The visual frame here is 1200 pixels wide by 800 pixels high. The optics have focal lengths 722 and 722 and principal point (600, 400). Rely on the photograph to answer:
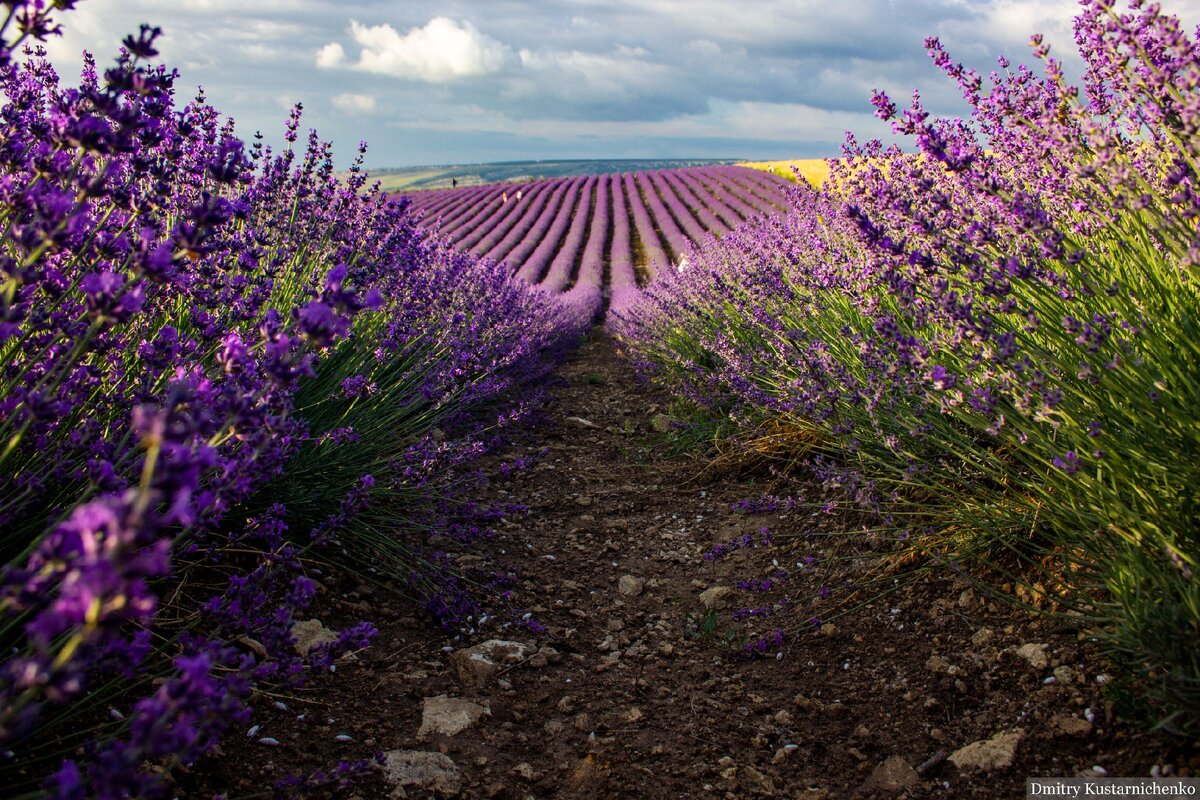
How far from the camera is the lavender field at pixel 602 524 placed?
1.28 metres

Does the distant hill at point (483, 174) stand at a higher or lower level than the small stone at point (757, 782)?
higher

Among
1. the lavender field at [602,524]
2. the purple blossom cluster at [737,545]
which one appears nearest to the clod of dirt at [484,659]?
the lavender field at [602,524]

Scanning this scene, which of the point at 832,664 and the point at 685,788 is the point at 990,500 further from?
the point at 685,788

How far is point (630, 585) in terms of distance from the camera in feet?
8.81

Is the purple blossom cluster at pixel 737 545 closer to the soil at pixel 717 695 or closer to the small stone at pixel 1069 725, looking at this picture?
the soil at pixel 717 695

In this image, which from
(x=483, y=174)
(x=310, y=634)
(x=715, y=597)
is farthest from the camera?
(x=483, y=174)

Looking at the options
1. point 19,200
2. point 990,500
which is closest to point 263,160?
point 19,200

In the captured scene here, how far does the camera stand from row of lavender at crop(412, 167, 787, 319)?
552 inches

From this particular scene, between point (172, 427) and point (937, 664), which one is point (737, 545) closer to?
point (937, 664)

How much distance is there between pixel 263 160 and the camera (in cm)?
330

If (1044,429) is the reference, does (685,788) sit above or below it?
below

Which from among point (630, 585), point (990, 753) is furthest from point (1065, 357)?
point (630, 585)

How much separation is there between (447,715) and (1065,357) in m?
1.91

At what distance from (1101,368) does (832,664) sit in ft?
3.48
